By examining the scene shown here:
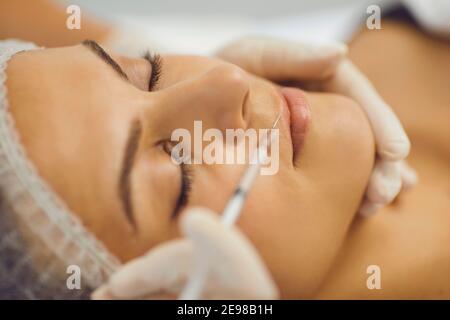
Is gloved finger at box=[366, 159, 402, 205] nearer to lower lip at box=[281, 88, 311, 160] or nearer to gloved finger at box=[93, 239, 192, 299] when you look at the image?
lower lip at box=[281, 88, 311, 160]

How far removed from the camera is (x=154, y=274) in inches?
24.9

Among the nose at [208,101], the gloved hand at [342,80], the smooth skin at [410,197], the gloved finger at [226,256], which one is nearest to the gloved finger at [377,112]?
the gloved hand at [342,80]

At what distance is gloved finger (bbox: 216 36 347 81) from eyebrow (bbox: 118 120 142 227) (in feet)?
1.47

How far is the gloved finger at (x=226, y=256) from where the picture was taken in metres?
0.54

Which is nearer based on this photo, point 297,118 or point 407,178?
point 297,118

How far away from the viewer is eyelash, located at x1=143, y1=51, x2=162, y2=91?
2.58 ft

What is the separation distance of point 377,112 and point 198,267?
0.50 m

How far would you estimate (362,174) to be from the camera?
2.71 feet

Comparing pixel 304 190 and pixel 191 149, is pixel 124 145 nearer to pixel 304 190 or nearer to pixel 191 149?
pixel 191 149

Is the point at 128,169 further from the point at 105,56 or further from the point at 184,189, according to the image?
the point at 105,56

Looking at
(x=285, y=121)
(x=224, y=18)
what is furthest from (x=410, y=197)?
(x=224, y=18)

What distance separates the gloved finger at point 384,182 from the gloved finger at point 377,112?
0.02 m

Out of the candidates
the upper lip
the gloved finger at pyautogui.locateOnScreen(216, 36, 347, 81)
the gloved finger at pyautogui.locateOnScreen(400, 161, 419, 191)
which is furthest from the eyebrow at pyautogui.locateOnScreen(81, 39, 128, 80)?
the gloved finger at pyautogui.locateOnScreen(400, 161, 419, 191)

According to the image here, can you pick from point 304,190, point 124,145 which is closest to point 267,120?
point 304,190
